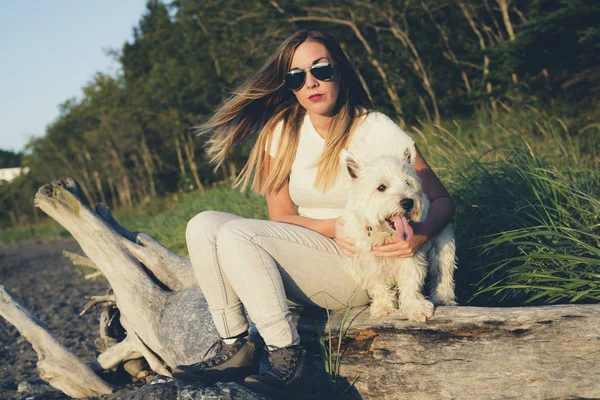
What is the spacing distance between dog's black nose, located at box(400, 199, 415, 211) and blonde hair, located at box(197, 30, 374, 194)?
705mm

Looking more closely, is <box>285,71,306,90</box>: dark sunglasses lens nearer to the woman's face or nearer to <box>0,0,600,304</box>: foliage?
the woman's face

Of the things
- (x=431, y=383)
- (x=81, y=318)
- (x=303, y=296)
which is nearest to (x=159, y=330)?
(x=303, y=296)

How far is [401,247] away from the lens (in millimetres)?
3039

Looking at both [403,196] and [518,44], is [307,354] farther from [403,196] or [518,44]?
[518,44]

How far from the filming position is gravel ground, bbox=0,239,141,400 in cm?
496

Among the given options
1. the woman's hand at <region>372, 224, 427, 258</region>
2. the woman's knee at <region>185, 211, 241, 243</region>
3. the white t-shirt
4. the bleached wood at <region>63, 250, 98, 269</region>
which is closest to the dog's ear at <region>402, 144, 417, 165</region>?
the white t-shirt

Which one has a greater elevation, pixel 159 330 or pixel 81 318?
pixel 159 330

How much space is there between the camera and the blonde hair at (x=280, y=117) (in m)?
3.63

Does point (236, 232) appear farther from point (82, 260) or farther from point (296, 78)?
point (82, 260)

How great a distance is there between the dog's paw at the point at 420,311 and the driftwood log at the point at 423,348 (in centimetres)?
4

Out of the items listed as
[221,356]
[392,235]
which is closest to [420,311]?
[392,235]

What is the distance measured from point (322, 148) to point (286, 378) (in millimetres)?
1557

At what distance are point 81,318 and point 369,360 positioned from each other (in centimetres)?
574

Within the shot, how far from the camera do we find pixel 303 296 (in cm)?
342
